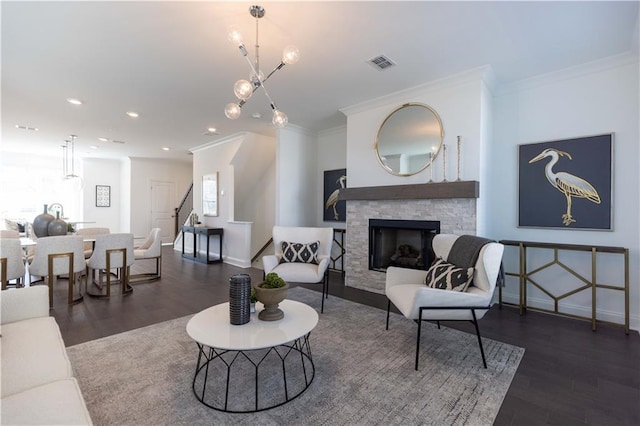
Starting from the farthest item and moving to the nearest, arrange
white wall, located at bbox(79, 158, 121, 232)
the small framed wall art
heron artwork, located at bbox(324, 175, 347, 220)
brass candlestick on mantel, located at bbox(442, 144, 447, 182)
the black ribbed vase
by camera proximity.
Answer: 1. the small framed wall art
2. white wall, located at bbox(79, 158, 121, 232)
3. heron artwork, located at bbox(324, 175, 347, 220)
4. brass candlestick on mantel, located at bbox(442, 144, 447, 182)
5. the black ribbed vase

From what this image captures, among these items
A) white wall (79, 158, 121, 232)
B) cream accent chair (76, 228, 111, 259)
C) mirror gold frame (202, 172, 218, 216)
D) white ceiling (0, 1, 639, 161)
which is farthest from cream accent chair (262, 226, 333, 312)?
white wall (79, 158, 121, 232)

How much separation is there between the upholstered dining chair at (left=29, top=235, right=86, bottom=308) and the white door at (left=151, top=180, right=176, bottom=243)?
5.92 m

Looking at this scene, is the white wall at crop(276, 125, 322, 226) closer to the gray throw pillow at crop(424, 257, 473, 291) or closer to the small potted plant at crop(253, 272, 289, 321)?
the gray throw pillow at crop(424, 257, 473, 291)

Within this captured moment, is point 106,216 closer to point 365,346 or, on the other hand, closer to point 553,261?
point 365,346

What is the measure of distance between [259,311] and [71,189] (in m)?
9.90

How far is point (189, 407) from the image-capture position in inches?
65.7

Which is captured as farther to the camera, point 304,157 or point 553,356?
point 304,157

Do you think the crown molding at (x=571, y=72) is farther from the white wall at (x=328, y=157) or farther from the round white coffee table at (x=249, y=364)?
the round white coffee table at (x=249, y=364)

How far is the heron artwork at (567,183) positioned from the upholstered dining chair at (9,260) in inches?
229

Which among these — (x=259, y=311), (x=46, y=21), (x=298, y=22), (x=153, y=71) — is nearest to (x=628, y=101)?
(x=298, y=22)

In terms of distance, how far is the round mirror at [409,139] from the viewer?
354 cm

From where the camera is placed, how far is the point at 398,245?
13.6ft

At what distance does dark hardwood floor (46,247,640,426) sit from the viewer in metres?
1.69

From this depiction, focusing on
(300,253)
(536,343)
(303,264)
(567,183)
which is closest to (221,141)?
(300,253)
